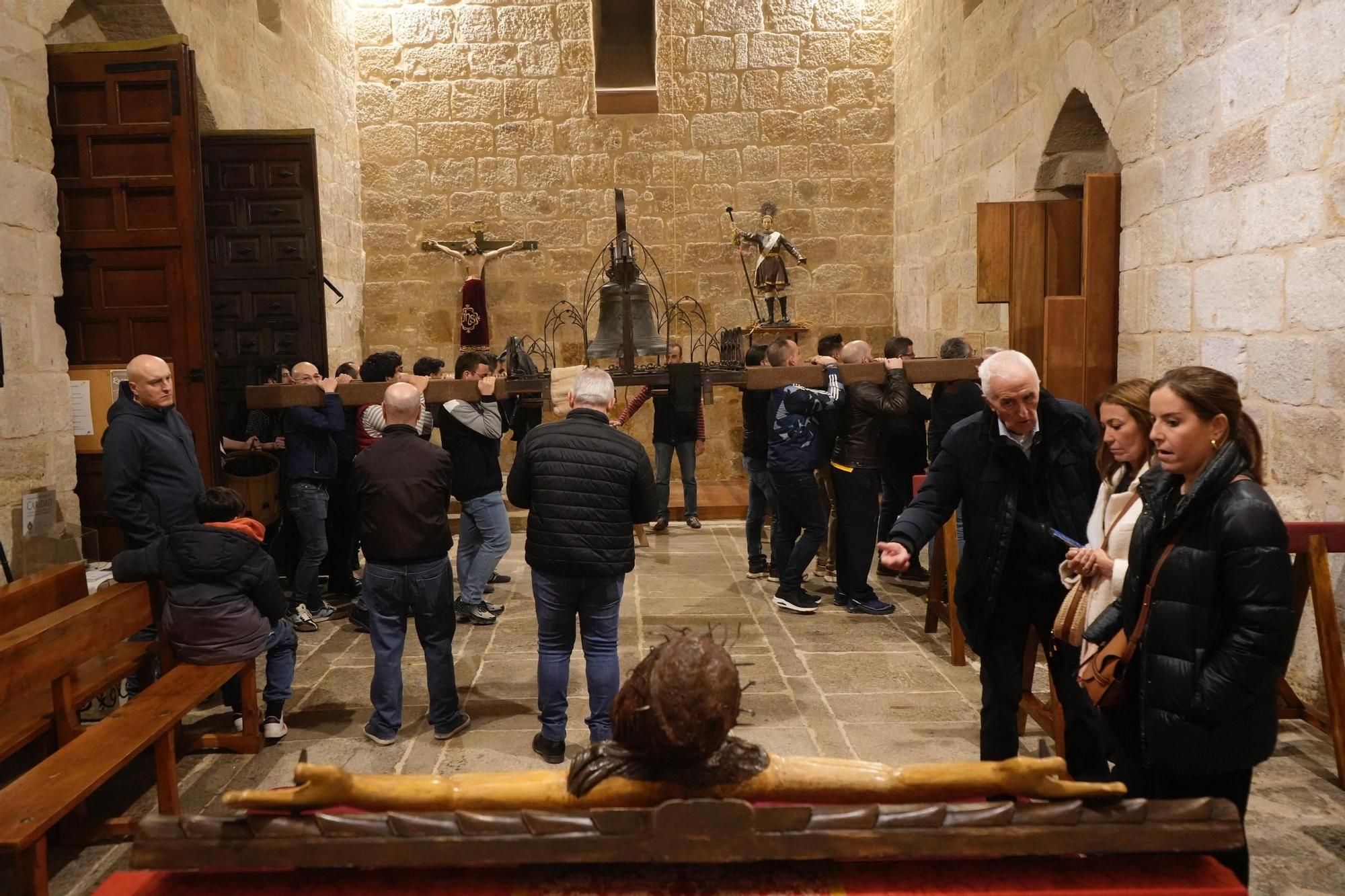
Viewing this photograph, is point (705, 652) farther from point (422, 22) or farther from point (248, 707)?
point (422, 22)

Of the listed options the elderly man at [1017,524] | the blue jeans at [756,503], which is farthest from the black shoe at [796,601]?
the elderly man at [1017,524]

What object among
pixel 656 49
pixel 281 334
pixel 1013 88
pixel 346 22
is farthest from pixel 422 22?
pixel 1013 88

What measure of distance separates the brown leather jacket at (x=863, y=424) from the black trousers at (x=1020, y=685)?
2666 millimetres

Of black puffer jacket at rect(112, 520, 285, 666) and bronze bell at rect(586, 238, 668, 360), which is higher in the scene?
bronze bell at rect(586, 238, 668, 360)

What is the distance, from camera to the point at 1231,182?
462 centimetres

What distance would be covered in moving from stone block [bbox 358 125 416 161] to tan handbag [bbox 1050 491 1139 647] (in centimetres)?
944

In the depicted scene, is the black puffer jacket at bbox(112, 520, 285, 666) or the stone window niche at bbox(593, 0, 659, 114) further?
the stone window niche at bbox(593, 0, 659, 114)

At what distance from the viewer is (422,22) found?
10570mm

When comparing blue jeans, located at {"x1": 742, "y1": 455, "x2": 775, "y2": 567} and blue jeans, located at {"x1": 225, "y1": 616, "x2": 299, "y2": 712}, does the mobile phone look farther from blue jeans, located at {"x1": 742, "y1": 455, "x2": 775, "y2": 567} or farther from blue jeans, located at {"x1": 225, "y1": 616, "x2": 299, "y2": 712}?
blue jeans, located at {"x1": 742, "y1": 455, "x2": 775, "y2": 567}

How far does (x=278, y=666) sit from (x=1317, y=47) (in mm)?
4969

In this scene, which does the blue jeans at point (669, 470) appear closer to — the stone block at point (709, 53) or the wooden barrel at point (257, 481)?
the wooden barrel at point (257, 481)

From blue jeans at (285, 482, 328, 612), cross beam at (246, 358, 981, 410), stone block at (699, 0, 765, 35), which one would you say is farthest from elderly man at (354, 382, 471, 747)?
stone block at (699, 0, 765, 35)

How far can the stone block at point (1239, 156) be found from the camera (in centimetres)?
440

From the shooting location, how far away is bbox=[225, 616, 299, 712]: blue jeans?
4238 mm
